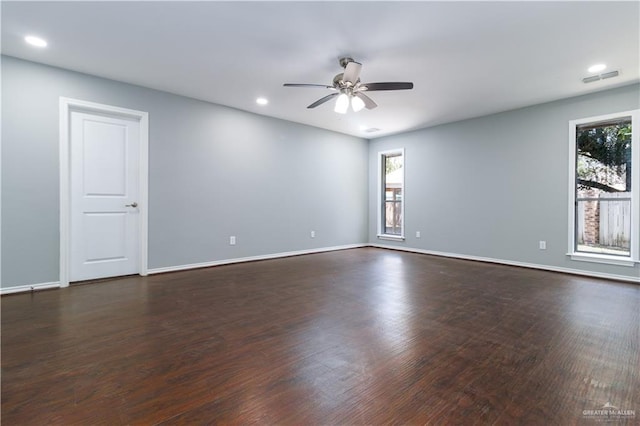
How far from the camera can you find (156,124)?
163 inches

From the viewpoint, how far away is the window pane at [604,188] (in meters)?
3.96

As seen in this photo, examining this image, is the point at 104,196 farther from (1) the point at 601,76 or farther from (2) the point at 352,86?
(1) the point at 601,76

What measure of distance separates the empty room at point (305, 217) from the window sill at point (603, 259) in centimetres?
2

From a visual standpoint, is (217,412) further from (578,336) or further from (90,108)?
(90,108)

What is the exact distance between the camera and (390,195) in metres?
7.00

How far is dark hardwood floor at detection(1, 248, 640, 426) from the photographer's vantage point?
1410 millimetres

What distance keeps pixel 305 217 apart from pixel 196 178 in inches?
88.7

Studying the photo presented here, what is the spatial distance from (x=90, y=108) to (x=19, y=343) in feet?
9.34

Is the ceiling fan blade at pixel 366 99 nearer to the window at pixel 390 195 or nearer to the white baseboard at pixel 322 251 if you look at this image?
the white baseboard at pixel 322 251

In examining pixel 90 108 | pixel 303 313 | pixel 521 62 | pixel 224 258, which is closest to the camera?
pixel 303 313

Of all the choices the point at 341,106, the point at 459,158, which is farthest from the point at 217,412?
the point at 459,158

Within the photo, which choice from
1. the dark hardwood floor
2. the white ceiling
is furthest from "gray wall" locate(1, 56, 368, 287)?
the dark hardwood floor

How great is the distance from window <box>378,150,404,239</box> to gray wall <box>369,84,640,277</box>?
0.41 metres

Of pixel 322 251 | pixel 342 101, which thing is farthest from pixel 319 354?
pixel 322 251
